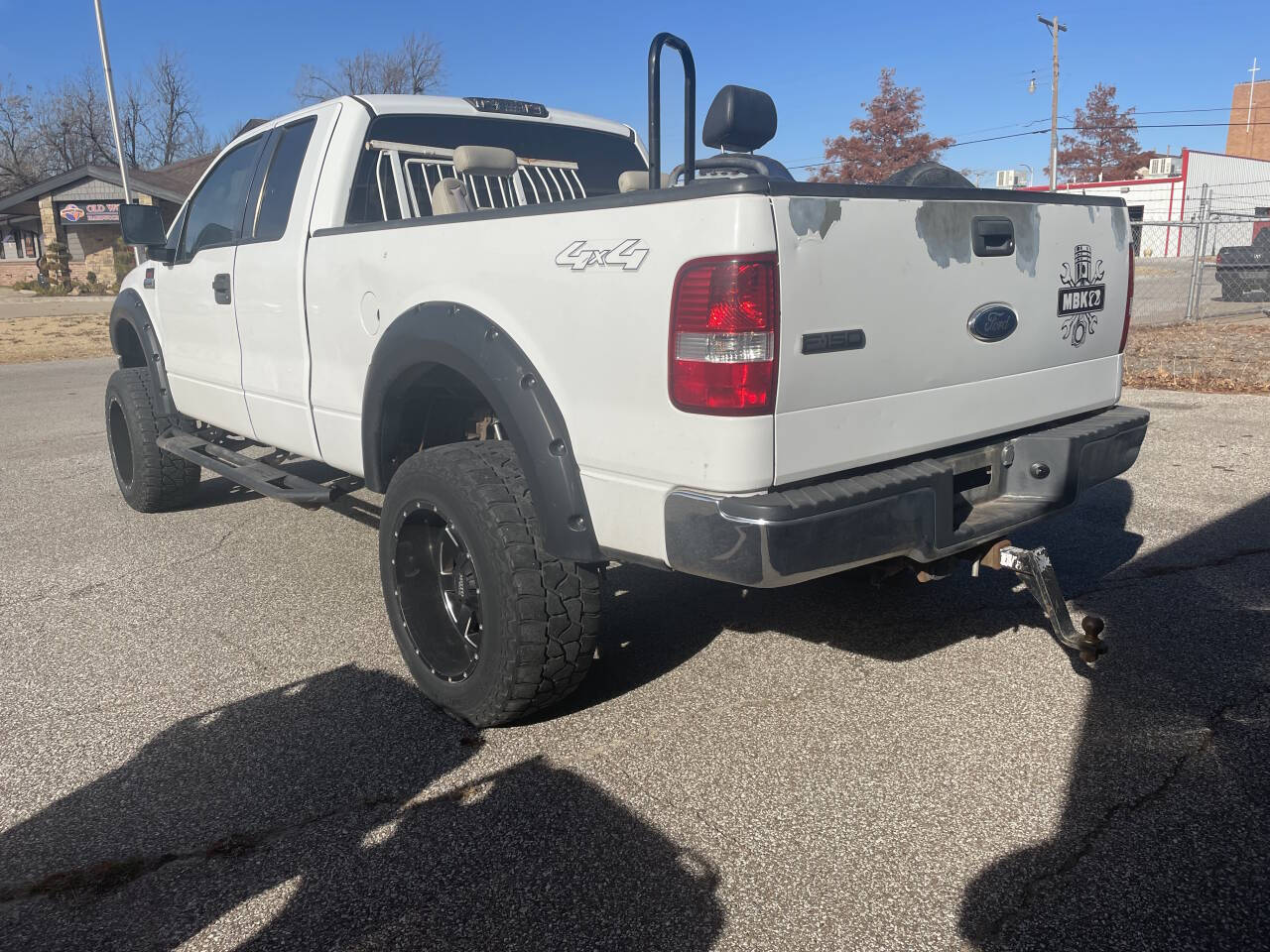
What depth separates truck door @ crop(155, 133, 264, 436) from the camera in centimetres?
472

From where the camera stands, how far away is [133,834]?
2637 millimetres

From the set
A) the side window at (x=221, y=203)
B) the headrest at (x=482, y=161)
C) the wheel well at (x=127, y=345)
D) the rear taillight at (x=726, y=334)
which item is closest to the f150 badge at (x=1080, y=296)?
the rear taillight at (x=726, y=334)

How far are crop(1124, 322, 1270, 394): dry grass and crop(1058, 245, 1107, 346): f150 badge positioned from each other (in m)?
6.74

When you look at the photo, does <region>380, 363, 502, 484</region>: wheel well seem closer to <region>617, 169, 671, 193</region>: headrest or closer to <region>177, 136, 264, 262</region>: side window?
<region>617, 169, 671, 193</region>: headrest

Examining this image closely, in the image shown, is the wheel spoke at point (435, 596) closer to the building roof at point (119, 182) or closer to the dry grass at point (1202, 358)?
the dry grass at point (1202, 358)

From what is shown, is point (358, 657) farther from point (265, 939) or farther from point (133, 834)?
point (265, 939)

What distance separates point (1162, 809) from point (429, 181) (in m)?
3.59

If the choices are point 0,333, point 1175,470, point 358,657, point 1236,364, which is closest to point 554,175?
point 358,657

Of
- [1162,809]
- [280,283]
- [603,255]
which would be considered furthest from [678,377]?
[280,283]

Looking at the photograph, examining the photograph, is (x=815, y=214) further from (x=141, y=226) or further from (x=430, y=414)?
(x=141, y=226)

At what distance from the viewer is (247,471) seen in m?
4.65

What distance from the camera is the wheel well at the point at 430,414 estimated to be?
133 inches

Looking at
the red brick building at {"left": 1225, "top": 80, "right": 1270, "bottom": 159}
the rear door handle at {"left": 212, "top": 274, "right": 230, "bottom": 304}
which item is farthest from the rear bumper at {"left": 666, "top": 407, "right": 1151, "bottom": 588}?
the red brick building at {"left": 1225, "top": 80, "right": 1270, "bottom": 159}

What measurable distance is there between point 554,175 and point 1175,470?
165 inches
